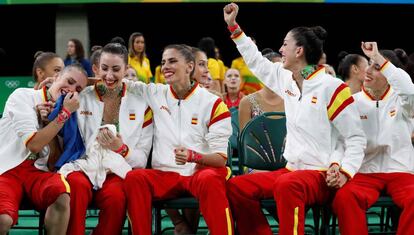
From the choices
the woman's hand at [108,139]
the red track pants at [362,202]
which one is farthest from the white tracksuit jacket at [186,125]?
the red track pants at [362,202]

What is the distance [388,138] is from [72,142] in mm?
2129

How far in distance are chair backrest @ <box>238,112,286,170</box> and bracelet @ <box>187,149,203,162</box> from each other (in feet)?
1.85

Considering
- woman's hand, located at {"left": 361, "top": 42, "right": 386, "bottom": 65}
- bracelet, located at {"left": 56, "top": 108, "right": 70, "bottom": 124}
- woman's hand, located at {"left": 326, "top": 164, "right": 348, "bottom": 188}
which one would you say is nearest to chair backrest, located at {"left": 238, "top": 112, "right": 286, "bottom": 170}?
woman's hand, located at {"left": 326, "top": 164, "right": 348, "bottom": 188}

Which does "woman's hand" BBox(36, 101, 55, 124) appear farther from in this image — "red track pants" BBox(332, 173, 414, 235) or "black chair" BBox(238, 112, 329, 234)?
"red track pants" BBox(332, 173, 414, 235)

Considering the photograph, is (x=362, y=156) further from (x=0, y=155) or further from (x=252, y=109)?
(x=0, y=155)

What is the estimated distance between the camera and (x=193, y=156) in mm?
5086

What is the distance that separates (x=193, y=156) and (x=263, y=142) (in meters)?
0.72

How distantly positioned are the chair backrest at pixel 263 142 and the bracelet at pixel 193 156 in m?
0.56

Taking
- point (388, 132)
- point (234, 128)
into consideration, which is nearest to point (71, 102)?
point (234, 128)

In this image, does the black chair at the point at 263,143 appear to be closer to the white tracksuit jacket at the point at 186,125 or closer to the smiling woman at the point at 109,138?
the white tracksuit jacket at the point at 186,125

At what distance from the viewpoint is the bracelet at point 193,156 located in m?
5.05

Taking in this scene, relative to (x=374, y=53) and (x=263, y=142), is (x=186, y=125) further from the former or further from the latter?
(x=374, y=53)

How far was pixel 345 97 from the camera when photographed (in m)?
5.10

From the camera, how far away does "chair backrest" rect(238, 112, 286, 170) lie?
560 cm
